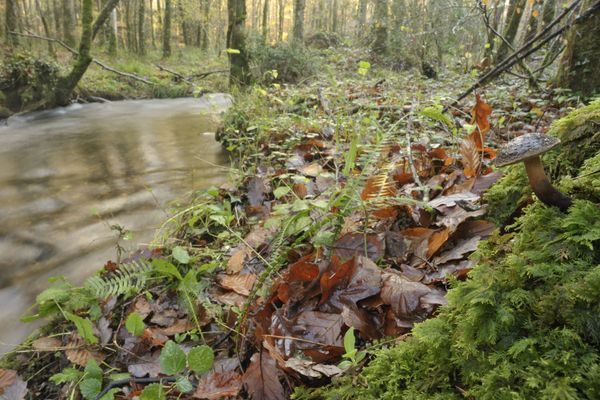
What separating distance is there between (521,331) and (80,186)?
5.31 meters

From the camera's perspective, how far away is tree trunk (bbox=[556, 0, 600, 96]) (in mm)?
3832

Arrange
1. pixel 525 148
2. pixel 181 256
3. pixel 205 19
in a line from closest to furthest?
pixel 525 148, pixel 181 256, pixel 205 19

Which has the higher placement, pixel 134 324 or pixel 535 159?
pixel 535 159

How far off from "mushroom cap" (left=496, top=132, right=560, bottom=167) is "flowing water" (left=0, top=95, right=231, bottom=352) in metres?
2.39

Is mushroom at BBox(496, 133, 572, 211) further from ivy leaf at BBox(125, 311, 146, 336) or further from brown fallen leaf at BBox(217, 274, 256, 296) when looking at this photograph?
ivy leaf at BBox(125, 311, 146, 336)

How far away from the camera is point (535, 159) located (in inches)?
39.7

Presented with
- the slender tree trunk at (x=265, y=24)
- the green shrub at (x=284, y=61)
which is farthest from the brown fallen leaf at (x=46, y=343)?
the slender tree trunk at (x=265, y=24)

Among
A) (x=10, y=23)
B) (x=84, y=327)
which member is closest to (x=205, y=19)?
(x=10, y=23)

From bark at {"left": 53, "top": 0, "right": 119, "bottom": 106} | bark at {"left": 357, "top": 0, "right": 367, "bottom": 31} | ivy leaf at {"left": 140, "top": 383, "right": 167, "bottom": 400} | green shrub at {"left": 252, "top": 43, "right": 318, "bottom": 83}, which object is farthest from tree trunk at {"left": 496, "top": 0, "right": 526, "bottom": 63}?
bark at {"left": 53, "top": 0, "right": 119, "bottom": 106}

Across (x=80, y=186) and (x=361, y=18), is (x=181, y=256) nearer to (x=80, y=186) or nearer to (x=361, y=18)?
(x=80, y=186)

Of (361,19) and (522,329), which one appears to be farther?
(361,19)

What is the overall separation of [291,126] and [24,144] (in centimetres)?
550

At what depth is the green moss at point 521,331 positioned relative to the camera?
2.21 feet

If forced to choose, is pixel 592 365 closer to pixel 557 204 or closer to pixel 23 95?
pixel 557 204
